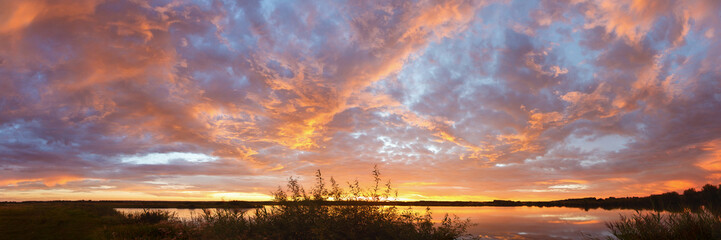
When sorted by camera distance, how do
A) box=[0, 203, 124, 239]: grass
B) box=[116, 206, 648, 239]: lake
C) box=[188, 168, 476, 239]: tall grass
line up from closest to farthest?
box=[188, 168, 476, 239]: tall grass
box=[0, 203, 124, 239]: grass
box=[116, 206, 648, 239]: lake

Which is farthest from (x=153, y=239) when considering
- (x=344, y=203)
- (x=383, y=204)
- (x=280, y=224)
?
(x=383, y=204)

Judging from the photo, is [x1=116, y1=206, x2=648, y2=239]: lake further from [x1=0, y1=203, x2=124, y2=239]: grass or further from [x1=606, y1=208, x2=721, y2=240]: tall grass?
[x1=0, y1=203, x2=124, y2=239]: grass

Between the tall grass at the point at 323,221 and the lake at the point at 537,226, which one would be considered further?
the lake at the point at 537,226

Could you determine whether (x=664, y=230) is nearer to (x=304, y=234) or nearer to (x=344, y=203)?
(x=344, y=203)

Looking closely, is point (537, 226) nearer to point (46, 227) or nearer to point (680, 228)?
point (680, 228)

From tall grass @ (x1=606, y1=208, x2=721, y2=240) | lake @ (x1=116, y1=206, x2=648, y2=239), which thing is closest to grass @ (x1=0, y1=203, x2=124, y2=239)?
lake @ (x1=116, y1=206, x2=648, y2=239)

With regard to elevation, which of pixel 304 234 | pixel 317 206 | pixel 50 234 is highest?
pixel 317 206

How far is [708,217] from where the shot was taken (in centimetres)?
1540

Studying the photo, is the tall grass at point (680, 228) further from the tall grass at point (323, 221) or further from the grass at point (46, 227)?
the grass at point (46, 227)

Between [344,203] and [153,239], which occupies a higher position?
[344,203]

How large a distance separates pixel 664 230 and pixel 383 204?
13.3 meters

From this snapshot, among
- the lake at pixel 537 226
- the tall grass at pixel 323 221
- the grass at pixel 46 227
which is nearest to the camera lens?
the tall grass at pixel 323 221

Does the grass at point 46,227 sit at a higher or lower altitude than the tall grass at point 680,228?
lower

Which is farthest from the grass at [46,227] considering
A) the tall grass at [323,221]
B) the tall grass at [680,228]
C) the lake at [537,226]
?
the tall grass at [680,228]
